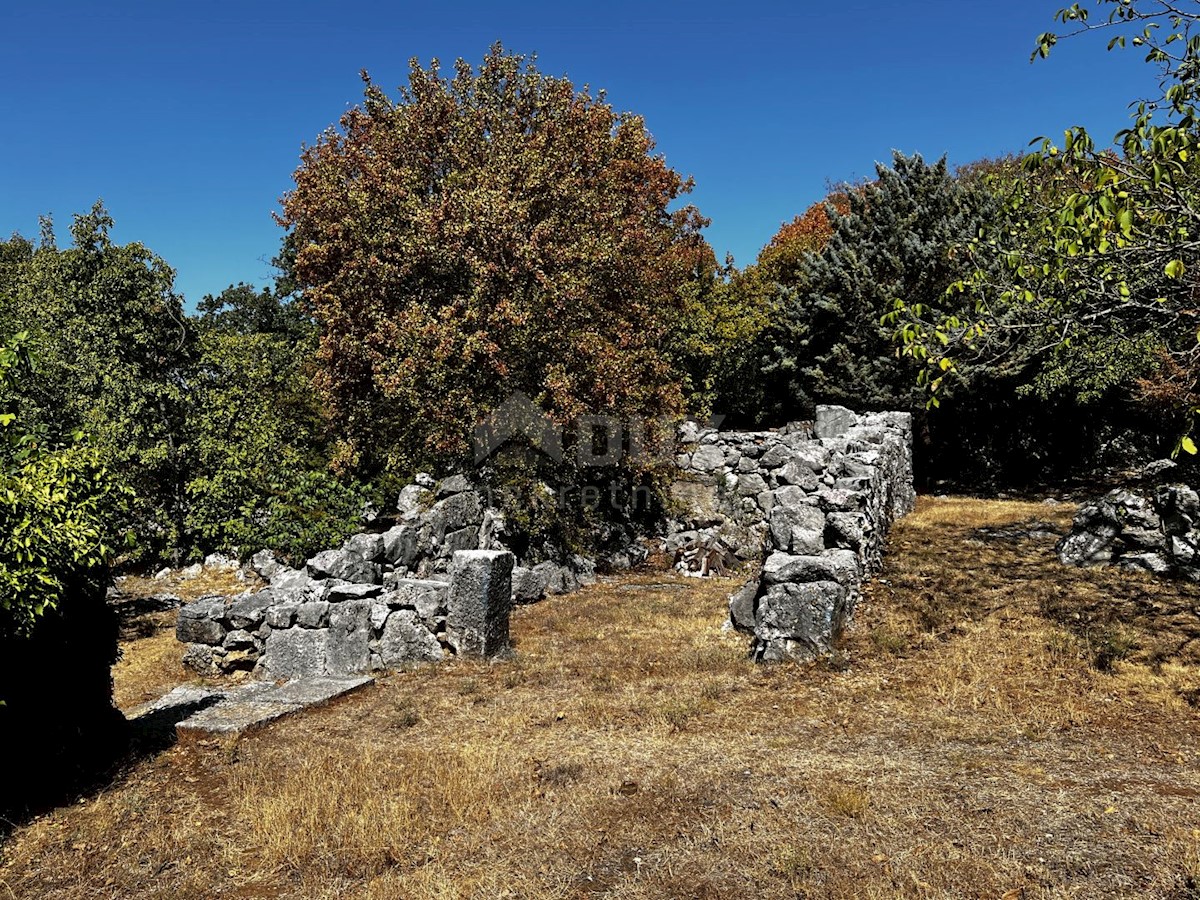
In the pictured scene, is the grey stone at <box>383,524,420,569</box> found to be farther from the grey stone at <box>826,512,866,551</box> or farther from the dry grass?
the grey stone at <box>826,512,866,551</box>

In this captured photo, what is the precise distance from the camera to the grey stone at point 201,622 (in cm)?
1110

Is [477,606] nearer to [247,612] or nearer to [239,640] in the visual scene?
[247,612]

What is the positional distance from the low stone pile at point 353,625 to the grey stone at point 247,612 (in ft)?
0.05

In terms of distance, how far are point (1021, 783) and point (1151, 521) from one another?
838 cm

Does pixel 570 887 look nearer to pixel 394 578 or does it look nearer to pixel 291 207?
pixel 394 578

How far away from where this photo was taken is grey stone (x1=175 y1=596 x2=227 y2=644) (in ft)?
36.4

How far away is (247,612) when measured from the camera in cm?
1102

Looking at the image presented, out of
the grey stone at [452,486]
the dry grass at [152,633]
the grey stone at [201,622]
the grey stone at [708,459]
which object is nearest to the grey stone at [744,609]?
the grey stone at [452,486]

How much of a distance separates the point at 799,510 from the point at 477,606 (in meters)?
5.32

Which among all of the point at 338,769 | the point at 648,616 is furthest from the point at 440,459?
the point at 338,769

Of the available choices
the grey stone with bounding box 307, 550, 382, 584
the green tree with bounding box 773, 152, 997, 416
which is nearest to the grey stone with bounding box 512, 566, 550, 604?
the grey stone with bounding box 307, 550, 382, 584

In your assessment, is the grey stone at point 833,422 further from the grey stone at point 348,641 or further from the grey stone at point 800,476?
the grey stone at point 348,641

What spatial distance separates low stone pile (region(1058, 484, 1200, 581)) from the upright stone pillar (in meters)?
9.53

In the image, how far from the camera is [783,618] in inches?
404
